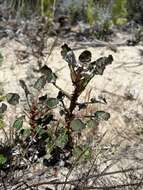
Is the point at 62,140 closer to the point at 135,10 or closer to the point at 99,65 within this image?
the point at 99,65

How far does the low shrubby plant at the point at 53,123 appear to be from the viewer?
2275mm

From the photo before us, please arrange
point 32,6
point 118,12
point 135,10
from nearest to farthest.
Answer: point 118,12 → point 32,6 → point 135,10

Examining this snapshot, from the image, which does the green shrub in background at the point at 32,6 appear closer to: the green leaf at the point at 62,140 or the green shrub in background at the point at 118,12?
the green shrub in background at the point at 118,12

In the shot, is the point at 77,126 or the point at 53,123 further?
the point at 53,123

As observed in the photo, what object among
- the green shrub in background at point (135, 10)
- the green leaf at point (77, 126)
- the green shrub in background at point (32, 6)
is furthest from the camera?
the green shrub in background at point (135, 10)

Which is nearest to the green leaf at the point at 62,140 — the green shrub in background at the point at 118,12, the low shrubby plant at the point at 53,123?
the low shrubby plant at the point at 53,123

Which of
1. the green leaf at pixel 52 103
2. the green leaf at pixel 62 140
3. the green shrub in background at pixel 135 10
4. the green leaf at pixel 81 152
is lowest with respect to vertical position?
the green leaf at pixel 81 152

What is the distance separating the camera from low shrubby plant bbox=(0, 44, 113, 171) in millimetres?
2275


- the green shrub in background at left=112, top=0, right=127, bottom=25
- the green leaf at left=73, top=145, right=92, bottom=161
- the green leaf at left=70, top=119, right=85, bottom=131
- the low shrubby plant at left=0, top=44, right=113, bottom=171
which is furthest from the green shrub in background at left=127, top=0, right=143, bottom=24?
the green leaf at left=70, top=119, right=85, bottom=131

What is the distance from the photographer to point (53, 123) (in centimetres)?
255

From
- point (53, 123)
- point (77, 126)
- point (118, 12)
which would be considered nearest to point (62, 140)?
point (77, 126)

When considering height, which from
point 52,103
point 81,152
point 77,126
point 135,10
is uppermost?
point 135,10

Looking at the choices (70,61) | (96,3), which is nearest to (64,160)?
(70,61)

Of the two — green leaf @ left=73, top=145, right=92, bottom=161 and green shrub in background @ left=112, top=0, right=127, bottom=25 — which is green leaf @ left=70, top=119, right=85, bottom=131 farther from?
green shrub in background @ left=112, top=0, right=127, bottom=25
